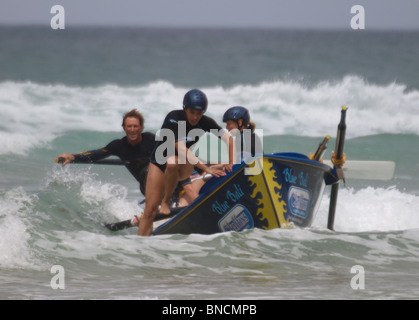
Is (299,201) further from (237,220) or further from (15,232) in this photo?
(15,232)

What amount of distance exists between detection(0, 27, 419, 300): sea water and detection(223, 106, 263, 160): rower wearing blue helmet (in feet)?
2.98

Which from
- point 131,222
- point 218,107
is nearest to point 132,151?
point 131,222

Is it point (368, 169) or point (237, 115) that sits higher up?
point (237, 115)

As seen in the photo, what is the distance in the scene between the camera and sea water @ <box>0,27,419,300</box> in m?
5.95

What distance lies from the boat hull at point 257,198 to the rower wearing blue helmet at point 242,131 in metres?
0.57

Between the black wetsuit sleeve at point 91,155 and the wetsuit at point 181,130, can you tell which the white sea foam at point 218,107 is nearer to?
the black wetsuit sleeve at point 91,155

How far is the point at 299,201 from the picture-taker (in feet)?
23.0

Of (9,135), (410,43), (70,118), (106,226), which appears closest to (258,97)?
(70,118)

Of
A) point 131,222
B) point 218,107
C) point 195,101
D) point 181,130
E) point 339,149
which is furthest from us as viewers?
point 218,107

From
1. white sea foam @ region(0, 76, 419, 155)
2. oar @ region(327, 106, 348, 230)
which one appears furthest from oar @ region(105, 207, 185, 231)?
white sea foam @ region(0, 76, 419, 155)

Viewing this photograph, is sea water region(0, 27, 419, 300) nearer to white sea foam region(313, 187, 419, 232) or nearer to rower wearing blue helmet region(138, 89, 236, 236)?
white sea foam region(313, 187, 419, 232)

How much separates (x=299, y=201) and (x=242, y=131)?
3.15 feet
